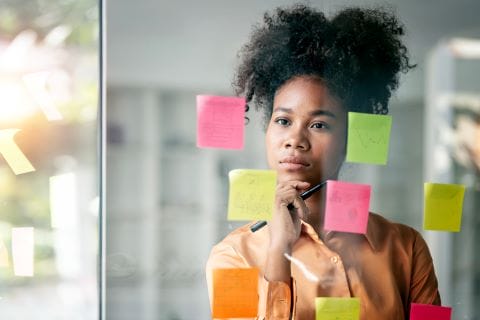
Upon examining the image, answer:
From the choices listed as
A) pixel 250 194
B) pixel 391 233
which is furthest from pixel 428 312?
pixel 250 194

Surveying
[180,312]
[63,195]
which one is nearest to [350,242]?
[180,312]

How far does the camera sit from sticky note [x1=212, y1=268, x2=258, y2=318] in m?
1.79

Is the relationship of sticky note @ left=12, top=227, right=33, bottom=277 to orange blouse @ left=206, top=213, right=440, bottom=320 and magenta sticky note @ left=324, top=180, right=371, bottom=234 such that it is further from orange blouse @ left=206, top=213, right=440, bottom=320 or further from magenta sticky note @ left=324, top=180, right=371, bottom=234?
magenta sticky note @ left=324, top=180, right=371, bottom=234

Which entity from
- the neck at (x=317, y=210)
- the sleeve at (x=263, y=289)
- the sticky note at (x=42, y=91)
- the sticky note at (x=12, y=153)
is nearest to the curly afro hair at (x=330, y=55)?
the neck at (x=317, y=210)

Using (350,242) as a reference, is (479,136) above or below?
above

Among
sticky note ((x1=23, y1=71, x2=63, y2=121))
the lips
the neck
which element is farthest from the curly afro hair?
sticky note ((x1=23, y1=71, x2=63, y2=121))

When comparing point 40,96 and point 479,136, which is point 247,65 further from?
point 479,136

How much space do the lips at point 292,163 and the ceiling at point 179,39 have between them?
259 millimetres

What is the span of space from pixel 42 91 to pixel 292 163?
28.2 inches

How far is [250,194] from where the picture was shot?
1.78 metres

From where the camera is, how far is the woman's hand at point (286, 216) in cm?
179

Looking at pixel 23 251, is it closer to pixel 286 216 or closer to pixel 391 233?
pixel 286 216

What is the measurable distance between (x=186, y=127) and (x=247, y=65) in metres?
0.24

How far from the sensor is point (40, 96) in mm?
1774
